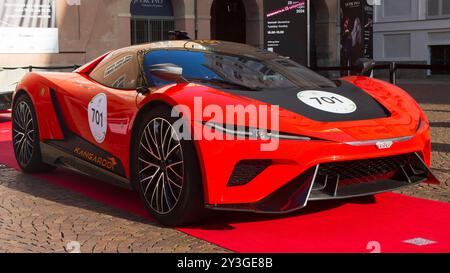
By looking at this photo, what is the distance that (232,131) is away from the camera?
3.84 meters

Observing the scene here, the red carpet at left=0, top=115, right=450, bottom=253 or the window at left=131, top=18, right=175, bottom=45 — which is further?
the window at left=131, top=18, right=175, bottom=45

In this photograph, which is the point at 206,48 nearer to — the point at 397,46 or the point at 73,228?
the point at 73,228

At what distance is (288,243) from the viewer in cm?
383

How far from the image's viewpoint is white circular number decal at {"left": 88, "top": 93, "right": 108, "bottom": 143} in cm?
484

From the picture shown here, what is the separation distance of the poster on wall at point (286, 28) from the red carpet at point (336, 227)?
26.9 ft

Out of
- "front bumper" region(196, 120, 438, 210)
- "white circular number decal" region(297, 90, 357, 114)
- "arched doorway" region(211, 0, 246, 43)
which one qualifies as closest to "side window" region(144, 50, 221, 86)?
"white circular number decal" region(297, 90, 357, 114)

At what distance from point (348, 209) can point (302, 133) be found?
3.72 ft

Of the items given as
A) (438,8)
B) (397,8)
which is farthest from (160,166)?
(397,8)

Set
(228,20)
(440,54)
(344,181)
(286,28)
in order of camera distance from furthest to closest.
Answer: (440,54)
(228,20)
(286,28)
(344,181)

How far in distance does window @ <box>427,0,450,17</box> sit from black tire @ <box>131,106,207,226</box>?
2695 cm

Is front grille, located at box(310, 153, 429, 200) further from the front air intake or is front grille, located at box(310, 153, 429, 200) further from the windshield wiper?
the windshield wiper

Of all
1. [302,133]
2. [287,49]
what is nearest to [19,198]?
[302,133]

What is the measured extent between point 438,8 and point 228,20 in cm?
Result: 1008
